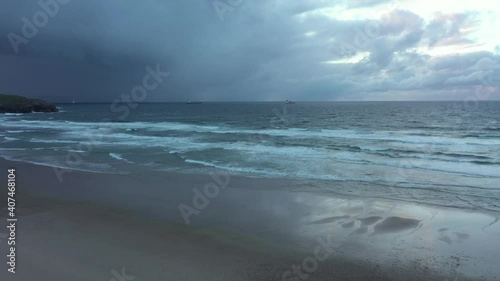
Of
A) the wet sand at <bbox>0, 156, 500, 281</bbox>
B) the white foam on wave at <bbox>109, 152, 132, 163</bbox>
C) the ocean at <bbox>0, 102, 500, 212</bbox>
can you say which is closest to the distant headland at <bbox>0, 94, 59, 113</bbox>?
the ocean at <bbox>0, 102, 500, 212</bbox>

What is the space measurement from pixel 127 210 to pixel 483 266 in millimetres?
10274

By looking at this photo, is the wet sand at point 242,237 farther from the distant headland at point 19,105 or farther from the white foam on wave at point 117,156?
the distant headland at point 19,105

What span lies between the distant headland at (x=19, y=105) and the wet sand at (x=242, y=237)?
83.7 meters

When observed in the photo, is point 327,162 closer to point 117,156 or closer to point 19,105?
point 117,156

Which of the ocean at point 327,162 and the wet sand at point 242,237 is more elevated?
the ocean at point 327,162

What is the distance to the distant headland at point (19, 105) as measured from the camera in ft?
275

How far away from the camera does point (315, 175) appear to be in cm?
1814

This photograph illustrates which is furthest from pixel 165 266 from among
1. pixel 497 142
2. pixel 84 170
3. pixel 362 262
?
pixel 497 142

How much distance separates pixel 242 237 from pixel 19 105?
309 feet

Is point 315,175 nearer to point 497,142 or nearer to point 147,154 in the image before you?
point 147,154

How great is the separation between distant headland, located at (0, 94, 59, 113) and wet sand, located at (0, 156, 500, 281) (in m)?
83.7

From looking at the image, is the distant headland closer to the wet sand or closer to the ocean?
the ocean

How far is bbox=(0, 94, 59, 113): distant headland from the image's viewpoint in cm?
8388

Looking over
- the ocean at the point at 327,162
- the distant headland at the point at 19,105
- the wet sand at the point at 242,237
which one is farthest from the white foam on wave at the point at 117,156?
the distant headland at the point at 19,105
